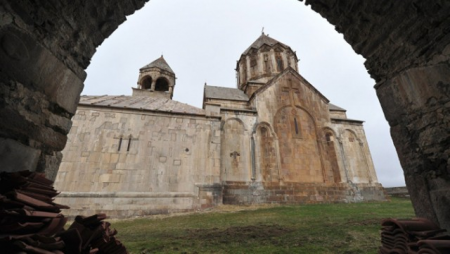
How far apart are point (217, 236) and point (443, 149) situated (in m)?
4.28

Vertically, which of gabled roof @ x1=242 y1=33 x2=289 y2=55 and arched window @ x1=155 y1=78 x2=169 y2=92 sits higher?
gabled roof @ x1=242 y1=33 x2=289 y2=55

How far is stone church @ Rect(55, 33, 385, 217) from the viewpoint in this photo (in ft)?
31.1

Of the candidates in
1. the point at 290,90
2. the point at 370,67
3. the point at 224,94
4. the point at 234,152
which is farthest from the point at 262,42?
the point at 370,67

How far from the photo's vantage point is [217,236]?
4.64 m

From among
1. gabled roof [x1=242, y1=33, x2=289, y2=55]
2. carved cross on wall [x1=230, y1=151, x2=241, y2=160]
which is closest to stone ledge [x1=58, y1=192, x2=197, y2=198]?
carved cross on wall [x1=230, y1=151, x2=241, y2=160]

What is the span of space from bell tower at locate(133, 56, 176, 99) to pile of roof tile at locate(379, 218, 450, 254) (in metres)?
18.1

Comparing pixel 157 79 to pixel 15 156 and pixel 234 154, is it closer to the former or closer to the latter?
pixel 234 154

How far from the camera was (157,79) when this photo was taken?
19.6 meters

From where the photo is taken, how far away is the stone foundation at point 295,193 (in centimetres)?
1067

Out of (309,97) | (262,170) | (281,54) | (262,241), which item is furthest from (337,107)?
(262,241)

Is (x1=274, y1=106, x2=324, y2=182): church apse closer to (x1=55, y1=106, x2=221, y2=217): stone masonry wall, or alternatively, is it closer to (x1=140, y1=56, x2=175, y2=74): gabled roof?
(x1=55, y1=106, x2=221, y2=217): stone masonry wall

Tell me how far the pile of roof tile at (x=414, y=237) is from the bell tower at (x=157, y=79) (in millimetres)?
18127

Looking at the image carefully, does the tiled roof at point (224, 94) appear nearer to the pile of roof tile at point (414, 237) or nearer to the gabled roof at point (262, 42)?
the gabled roof at point (262, 42)

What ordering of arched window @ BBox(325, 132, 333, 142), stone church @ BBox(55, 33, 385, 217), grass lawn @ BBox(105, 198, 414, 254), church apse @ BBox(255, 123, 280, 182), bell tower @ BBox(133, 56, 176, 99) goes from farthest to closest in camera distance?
bell tower @ BBox(133, 56, 176, 99) < arched window @ BBox(325, 132, 333, 142) < church apse @ BBox(255, 123, 280, 182) < stone church @ BBox(55, 33, 385, 217) < grass lawn @ BBox(105, 198, 414, 254)
